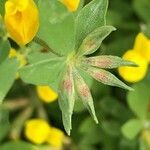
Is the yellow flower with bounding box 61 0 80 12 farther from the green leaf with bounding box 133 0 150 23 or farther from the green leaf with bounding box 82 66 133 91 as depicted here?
the green leaf with bounding box 133 0 150 23

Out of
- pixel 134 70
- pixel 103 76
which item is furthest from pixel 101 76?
pixel 134 70

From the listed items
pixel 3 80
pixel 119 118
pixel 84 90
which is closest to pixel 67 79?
pixel 84 90

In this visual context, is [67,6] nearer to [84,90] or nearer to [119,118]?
[84,90]

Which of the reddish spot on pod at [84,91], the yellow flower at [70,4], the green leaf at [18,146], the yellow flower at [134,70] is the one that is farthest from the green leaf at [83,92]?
the green leaf at [18,146]

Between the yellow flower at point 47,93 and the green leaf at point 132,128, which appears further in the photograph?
the green leaf at point 132,128

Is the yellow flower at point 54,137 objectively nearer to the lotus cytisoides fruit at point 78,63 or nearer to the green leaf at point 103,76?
the lotus cytisoides fruit at point 78,63
